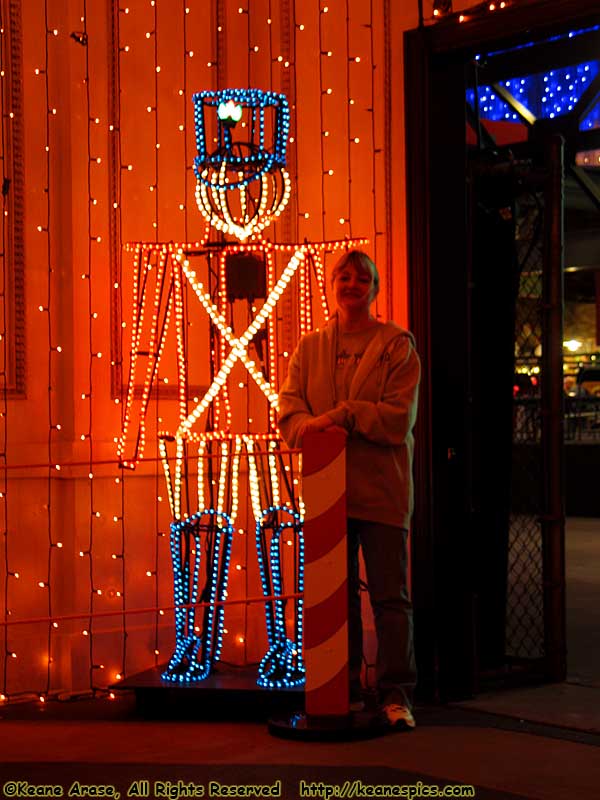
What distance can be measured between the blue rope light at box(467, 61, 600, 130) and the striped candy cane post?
6.71m

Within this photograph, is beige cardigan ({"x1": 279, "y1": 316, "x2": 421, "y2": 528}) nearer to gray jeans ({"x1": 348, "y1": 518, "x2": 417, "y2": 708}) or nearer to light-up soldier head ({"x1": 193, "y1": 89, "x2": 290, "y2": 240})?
gray jeans ({"x1": 348, "y1": 518, "x2": 417, "y2": 708})

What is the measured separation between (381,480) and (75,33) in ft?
8.32

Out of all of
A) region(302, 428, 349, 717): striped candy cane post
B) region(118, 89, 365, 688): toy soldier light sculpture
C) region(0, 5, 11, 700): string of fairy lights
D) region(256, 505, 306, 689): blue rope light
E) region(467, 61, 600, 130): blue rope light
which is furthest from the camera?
region(467, 61, 600, 130): blue rope light

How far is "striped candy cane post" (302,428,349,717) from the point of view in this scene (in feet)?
13.3

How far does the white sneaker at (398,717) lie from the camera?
4074 millimetres

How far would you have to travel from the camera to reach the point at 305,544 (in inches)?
161

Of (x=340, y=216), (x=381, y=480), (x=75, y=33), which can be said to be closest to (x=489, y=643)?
(x=381, y=480)

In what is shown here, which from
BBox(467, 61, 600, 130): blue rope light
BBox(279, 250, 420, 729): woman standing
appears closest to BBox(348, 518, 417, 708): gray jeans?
BBox(279, 250, 420, 729): woman standing

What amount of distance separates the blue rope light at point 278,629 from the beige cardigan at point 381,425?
53 centimetres

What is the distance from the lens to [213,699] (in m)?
4.60

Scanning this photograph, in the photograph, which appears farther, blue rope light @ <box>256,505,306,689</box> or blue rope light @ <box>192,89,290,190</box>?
blue rope light @ <box>192,89,290,190</box>

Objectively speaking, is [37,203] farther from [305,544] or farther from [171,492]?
[305,544]

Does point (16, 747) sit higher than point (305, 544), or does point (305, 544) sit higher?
point (305, 544)

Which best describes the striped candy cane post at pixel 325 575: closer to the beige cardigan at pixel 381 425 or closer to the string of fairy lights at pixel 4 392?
the beige cardigan at pixel 381 425
